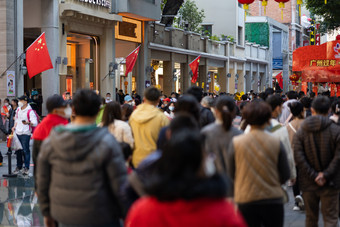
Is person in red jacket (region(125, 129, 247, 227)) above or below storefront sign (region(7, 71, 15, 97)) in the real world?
below

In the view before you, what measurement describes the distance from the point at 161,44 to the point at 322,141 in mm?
32167

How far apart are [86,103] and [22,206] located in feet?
21.3

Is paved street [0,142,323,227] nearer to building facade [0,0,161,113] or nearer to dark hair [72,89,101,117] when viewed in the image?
dark hair [72,89,101,117]

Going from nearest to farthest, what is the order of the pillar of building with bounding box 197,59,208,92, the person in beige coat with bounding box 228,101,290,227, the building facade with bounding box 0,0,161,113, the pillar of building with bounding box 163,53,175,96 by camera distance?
the person in beige coat with bounding box 228,101,290,227
the building facade with bounding box 0,0,161,113
the pillar of building with bounding box 163,53,175,96
the pillar of building with bounding box 197,59,208,92

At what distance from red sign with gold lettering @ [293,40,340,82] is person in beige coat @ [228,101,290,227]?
1973cm

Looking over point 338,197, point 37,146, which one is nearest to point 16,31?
point 37,146

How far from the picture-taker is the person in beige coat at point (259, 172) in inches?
221

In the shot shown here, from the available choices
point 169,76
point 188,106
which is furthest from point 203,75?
point 188,106

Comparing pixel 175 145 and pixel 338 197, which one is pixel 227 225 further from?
pixel 338 197

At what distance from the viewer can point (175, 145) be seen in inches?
120

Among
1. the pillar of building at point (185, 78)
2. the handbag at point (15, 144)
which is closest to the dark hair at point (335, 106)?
the handbag at point (15, 144)

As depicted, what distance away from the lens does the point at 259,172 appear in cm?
561

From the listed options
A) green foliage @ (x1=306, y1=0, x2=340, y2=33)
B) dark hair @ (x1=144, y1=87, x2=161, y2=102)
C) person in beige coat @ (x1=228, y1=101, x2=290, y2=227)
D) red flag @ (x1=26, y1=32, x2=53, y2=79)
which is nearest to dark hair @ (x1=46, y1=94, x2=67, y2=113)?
dark hair @ (x1=144, y1=87, x2=161, y2=102)

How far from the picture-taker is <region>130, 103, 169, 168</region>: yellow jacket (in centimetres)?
756
